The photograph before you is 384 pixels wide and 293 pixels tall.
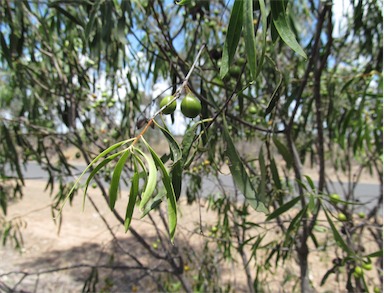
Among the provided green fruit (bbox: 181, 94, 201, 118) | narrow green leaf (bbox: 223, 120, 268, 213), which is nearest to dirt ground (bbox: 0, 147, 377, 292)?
narrow green leaf (bbox: 223, 120, 268, 213)

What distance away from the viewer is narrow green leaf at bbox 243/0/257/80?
1.66 feet

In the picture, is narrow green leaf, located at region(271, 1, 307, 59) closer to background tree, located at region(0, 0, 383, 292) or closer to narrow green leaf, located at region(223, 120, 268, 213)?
background tree, located at region(0, 0, 383, 292)

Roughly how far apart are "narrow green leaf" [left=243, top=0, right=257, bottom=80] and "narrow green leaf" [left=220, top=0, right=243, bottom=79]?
24mm

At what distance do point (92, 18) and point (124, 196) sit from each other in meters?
7.29

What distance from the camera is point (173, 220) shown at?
503 mm

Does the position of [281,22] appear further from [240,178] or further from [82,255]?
[82,255]

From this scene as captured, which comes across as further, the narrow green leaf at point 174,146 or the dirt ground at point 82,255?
the dirt ground at point 82,255

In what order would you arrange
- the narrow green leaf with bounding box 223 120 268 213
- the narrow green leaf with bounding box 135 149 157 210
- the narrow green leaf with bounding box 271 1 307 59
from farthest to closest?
the narrow green leaf with bounding box 223 120 268 213 → the narrow green leaf with bounding box 271 1 307 59 → the narrow green leaf with bounding box 135 149 157 210

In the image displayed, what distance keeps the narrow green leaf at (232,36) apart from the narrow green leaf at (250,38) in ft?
0.08

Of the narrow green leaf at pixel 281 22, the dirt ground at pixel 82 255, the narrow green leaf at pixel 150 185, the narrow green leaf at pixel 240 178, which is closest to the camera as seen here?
the narrow green leaf at pixel 150 185

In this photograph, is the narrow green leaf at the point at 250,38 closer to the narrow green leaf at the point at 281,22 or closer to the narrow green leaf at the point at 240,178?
the narrow green leaf at the point at 281,22

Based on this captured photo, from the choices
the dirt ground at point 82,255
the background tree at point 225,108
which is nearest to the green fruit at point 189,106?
the background tree at point 225,108

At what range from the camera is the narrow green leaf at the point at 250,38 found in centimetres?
51

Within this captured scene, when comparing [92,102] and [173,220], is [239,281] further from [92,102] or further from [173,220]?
[173,220]
